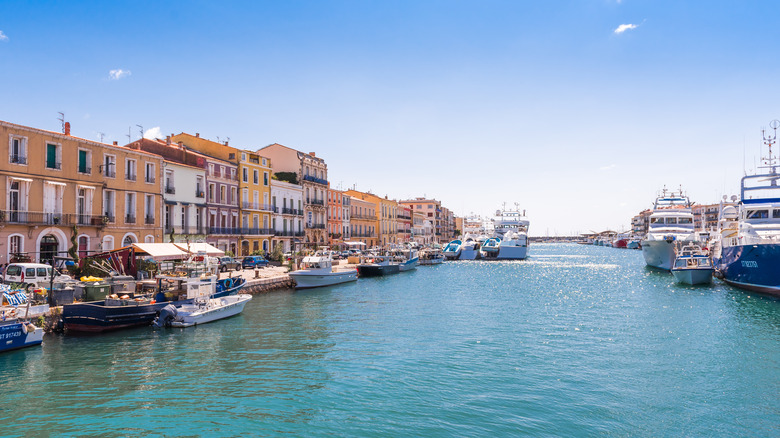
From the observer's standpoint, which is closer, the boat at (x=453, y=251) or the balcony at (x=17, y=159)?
the balcony at (x=17, y=159)

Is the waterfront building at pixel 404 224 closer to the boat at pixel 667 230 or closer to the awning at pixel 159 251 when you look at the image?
the boat at pixel 667 230

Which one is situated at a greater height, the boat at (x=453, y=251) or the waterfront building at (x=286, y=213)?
the waterfront building at (x=286, y=213)

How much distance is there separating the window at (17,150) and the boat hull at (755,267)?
50.3 metres

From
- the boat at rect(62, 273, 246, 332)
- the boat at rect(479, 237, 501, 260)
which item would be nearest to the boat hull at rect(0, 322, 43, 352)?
the boat at rect(62, 273, 246, 332)

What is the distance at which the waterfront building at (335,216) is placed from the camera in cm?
7169

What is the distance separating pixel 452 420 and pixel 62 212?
31027mm

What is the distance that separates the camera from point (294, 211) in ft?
198

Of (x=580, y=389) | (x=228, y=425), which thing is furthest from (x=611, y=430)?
(x=228, y=425)

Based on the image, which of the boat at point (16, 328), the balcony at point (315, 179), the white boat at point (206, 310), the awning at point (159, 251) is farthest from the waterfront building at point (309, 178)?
the boat at point (16, 328)

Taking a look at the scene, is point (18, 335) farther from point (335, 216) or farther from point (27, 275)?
point (335, 216)

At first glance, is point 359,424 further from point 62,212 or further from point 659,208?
point 659,208

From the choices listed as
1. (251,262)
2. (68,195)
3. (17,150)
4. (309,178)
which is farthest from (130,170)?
(309,178)

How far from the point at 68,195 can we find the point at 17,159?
373 cm

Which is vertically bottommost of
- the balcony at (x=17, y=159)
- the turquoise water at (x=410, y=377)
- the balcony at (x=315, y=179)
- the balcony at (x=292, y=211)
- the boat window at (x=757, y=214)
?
the turquoise water at (x=410, y=377)
